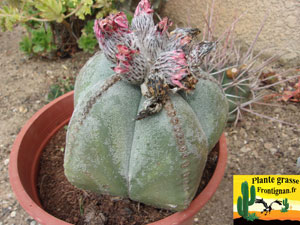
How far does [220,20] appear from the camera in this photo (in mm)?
2447

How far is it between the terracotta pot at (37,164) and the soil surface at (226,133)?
1.55 ft

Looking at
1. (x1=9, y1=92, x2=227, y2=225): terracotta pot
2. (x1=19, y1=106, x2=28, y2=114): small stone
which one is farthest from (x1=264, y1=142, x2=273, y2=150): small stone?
(x1=19, y1=106, x2=28, y2=114): small stone

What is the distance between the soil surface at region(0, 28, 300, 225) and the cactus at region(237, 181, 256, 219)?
20.1 inches

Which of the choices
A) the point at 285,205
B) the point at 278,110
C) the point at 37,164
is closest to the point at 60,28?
the point at 37,164

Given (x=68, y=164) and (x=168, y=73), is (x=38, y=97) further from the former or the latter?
(x=168, y=73)

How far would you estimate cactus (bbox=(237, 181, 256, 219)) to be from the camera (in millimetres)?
1015

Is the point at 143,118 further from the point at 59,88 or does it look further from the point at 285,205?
the point at 59,88

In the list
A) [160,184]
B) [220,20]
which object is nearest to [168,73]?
[160,184]

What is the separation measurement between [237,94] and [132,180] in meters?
1.19

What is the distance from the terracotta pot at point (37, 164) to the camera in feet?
3.10

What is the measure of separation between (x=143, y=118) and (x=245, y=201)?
0.53 m

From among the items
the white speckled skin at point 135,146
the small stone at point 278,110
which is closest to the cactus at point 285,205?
the white speckled skin at point 135,146

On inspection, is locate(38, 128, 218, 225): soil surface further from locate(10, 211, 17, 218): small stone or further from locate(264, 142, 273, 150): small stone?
locate(264, 142, 273, 150): small stone

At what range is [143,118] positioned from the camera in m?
0.77
